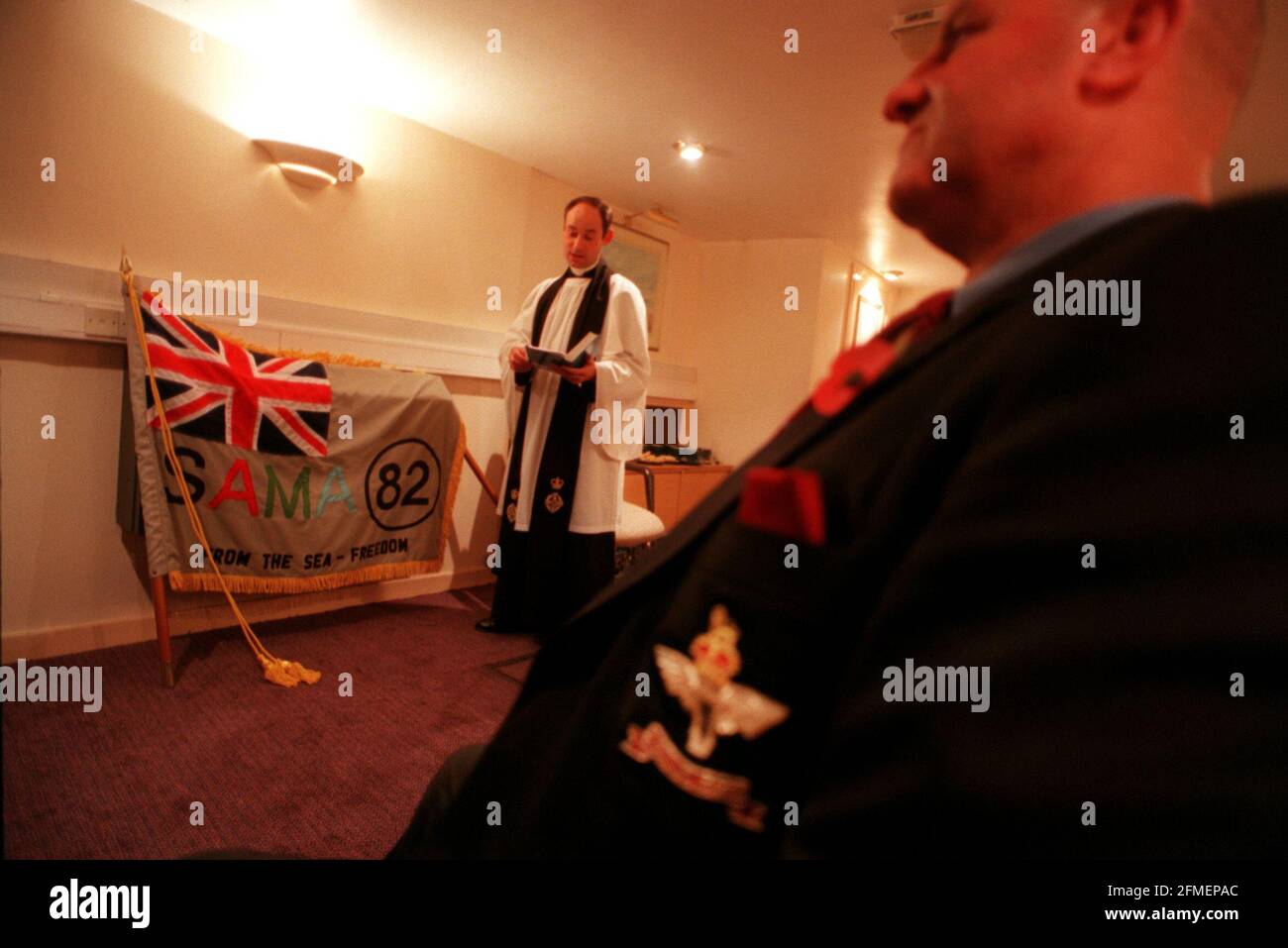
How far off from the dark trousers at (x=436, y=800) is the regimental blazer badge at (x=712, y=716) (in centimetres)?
26

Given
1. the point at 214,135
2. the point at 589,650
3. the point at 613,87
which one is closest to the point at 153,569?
the point at 214,135

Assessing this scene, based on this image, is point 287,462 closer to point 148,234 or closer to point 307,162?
point 148,234

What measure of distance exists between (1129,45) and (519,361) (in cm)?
202

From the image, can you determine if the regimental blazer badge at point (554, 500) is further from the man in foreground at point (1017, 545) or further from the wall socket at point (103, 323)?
the man in foreground at point (1017, 545)

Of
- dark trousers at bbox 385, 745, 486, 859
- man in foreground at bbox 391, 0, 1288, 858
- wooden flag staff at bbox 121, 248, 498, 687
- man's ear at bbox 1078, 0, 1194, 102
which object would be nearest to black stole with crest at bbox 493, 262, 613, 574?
wooden flag staff at bbox 121, 248, 498, 687

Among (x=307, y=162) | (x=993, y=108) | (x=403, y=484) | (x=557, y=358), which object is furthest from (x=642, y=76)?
(x=993, y=108)

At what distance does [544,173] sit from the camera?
3252 mm

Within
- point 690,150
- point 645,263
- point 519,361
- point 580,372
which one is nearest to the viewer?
point 580,372

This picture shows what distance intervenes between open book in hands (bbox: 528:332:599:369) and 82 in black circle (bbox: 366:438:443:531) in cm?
69

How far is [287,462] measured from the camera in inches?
84.9

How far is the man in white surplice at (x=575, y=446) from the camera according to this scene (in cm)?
230

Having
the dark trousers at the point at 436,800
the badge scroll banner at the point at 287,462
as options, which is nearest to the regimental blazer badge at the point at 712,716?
the dark trousers at the point at 436,800

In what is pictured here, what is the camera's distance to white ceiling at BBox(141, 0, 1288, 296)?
1.89 metres
